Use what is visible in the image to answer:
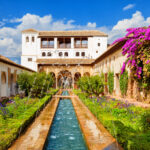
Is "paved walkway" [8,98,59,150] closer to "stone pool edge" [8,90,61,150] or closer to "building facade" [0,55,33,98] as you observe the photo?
"stone pool edge" [8,90,61,150]

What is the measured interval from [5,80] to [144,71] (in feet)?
41.3

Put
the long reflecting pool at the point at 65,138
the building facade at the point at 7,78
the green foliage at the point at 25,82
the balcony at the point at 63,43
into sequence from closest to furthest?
the long reflecting pool at the point at 65,138
the building facade at the point at 7,78
the green foliage at the point at 25,82
the balcony at the point at 63,43

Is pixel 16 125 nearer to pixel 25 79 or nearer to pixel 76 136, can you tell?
pixel 76 136

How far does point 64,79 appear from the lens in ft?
105

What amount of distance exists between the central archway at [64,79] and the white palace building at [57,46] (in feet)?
9.71

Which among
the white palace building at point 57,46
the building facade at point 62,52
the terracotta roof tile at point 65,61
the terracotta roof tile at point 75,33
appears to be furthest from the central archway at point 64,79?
the terracotta roof tile at point 75,33

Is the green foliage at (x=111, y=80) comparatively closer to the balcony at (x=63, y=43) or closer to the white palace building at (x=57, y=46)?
the white palace building at (x=57, y=46)

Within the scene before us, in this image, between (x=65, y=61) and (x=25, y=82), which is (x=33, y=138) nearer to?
(x=25, y=82)

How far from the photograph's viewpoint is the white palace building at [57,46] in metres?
30.0

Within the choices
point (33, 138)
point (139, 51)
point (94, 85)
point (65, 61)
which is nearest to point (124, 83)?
point (94, 85)

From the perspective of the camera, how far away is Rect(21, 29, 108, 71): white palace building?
98.5 feet

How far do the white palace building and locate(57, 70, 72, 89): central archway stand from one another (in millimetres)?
2958

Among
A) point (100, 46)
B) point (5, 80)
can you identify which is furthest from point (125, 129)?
point (100, 46)

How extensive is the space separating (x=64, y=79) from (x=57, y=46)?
21.2ft
